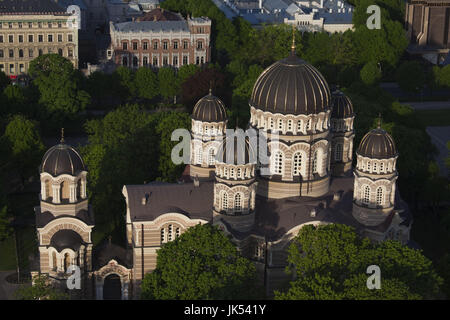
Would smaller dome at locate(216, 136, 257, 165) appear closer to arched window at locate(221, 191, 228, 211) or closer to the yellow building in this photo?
arched window at locate(221, 191, 228, 211)

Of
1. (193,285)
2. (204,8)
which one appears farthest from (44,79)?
(193,285)

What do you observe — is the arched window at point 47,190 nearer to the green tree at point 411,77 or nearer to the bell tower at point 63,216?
the bell tower at point 63,216

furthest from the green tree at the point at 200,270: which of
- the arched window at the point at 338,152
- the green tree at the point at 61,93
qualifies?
the green tree at the point at 61,93

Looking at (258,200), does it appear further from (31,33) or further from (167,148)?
(31,33)

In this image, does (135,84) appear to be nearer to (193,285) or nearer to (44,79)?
(44,79)

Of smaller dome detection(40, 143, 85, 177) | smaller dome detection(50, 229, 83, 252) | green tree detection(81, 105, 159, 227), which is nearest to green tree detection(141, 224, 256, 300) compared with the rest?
smaller dome detection(50, 229, 83, 252)

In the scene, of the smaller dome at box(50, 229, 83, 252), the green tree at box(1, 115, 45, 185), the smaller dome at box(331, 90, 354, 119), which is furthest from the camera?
the green tree at box(1, 115, 45, 185)

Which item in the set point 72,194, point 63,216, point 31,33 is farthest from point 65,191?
point 31,33
